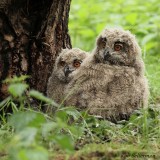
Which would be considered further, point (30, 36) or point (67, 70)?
point (67, 70)

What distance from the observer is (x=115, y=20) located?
13.3 meters

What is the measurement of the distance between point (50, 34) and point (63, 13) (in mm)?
275

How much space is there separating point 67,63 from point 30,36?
1.91 feet

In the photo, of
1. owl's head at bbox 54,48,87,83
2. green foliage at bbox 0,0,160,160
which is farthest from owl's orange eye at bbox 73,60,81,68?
green foliage at bbox 0,0,160,160

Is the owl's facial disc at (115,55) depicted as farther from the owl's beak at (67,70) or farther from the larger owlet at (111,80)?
the owl's beak at (67,70)

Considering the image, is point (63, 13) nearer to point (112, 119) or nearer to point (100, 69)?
point (100, 69)

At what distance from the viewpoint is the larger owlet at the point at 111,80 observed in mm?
5695

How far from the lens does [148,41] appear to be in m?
11.7

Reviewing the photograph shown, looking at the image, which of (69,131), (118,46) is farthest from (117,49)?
(69,131)

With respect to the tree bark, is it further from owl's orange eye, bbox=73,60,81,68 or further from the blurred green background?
the blurred green background

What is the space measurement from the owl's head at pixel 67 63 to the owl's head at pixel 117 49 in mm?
360

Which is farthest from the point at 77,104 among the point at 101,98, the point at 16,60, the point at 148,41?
the point at 148,41

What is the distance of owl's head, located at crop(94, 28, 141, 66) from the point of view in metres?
5.92

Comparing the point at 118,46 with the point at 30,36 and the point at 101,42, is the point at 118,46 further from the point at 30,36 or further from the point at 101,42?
the point at 30,36
